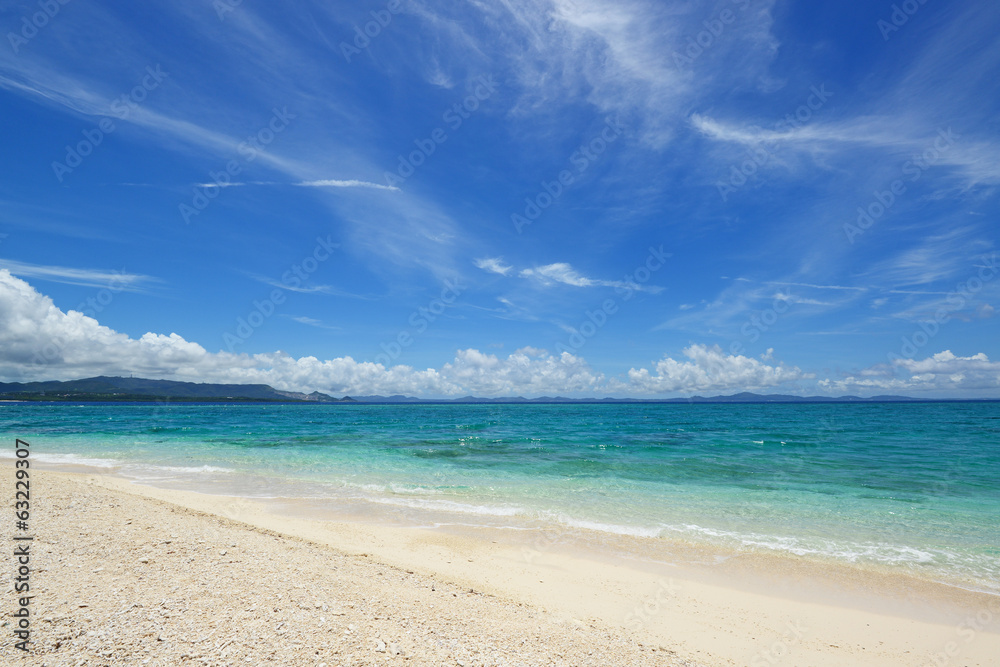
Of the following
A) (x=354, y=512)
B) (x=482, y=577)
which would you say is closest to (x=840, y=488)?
(x=482, y=577)

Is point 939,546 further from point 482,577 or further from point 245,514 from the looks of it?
point 245,514

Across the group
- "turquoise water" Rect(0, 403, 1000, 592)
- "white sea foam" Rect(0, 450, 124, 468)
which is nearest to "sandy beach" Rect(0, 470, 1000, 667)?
"turquoise water" Rect(0, 403, 1000, 592)

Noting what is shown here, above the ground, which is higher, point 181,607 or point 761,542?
point 181,607

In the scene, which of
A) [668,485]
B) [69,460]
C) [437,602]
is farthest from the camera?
[69,460]

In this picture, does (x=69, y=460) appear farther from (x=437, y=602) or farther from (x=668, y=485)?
(x=668, y=485)

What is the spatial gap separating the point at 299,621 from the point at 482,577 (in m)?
3.68

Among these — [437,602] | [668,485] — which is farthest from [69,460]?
[668,485]

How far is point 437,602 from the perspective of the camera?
6129 mm

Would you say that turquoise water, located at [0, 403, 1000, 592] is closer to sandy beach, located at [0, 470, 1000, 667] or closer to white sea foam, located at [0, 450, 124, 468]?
white sea foam, located at [0, 450, 124, 468]

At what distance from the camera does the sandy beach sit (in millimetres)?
4715

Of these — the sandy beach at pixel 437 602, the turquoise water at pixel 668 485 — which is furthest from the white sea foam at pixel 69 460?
the sandy beach at pixel 437 602

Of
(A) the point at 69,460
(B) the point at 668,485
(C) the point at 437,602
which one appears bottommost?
(A) the point at 69,460

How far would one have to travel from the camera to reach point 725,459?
78.7ft

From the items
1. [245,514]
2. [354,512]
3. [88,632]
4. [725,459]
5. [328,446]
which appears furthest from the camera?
[328,446]
